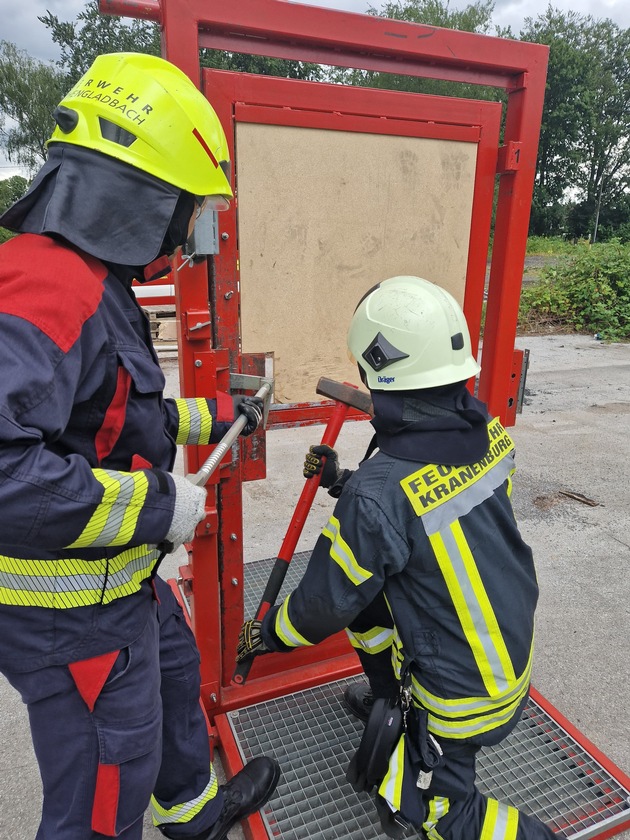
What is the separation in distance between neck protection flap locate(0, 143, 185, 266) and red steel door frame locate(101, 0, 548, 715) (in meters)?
0.55

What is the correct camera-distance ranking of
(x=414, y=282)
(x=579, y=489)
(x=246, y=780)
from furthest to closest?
(x=579, y=489)
(x=246, y=780)
(x=414, y=282)

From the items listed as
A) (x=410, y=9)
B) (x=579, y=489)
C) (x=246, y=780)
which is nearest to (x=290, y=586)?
(x=246, y=780)

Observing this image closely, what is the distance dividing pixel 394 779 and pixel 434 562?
0.64 metres

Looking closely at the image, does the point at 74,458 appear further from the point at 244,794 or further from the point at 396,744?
the point at 244,794

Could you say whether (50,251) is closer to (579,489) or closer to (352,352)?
(352,352)

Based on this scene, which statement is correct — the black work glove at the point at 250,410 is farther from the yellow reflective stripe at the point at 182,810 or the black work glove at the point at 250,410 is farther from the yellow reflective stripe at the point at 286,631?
the yellow reflective stripe at the point at 182,810

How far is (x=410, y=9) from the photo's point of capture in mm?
36062

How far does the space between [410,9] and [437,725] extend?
43174 mm

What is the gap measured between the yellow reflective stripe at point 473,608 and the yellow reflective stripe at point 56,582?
0.82 m

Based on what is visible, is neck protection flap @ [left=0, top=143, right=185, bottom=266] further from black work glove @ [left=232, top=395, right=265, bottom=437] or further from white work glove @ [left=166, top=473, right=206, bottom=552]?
black work glove @ [left=232, top=395, right=265, bottom=437]

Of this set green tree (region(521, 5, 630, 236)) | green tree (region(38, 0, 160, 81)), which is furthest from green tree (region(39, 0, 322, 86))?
green tree (region(521, 5, 630, 236))

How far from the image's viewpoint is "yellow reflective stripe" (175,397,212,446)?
192 centimetres

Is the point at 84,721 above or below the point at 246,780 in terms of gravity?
above

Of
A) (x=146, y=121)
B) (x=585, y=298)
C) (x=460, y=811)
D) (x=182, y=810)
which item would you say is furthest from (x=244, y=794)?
(x=585, y=298)
